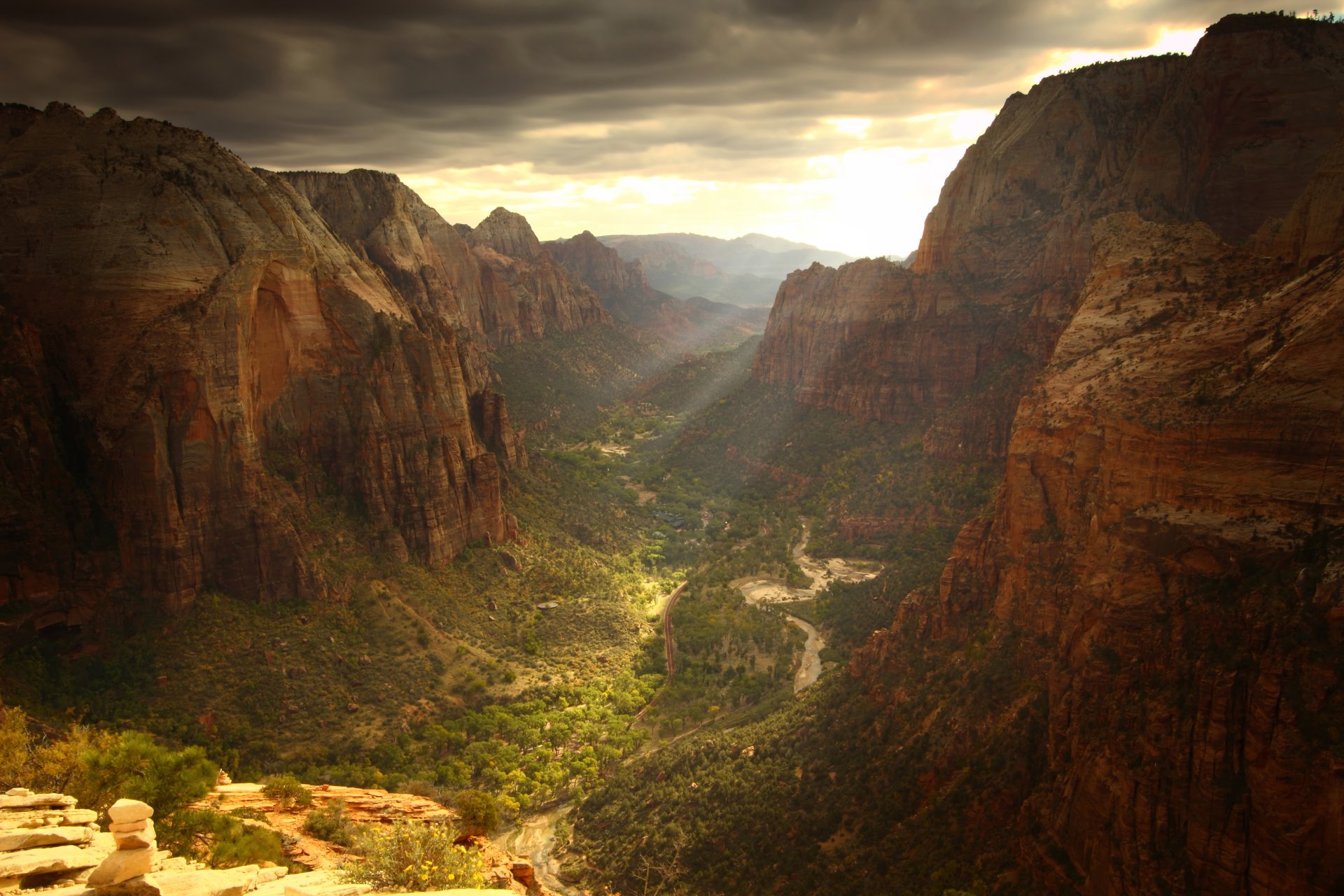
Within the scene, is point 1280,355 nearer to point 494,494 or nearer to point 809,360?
point 494,494

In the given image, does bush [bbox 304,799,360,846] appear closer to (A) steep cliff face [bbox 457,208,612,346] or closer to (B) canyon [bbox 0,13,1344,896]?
(B) canyon [bbox 0,13,1344,896]

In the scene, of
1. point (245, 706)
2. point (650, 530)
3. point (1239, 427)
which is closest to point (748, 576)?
point (650, 530)

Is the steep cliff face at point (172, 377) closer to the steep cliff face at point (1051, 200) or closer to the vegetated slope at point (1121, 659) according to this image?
the vegetated slope at point (1121, 659)

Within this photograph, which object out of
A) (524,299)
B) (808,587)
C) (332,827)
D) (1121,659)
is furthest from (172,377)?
(524,299)

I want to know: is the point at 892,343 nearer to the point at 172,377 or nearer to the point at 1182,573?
the point at 1182,573

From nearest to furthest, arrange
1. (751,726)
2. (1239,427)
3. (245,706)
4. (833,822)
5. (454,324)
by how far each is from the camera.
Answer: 1. (1239,427)
2. (833,822)
3. (245,706)
4. (751,726)
5. (454,324)

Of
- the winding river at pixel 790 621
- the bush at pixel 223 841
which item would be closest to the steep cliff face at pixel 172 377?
the winding river at pixel 790 621
